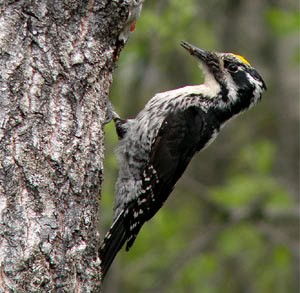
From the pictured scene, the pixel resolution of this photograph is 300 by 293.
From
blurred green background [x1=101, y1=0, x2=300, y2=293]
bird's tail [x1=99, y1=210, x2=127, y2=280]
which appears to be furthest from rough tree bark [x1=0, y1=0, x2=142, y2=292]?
blurred green background [x1=101, y1=0, x2=300, y2=293]

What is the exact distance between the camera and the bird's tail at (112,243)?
4.88m

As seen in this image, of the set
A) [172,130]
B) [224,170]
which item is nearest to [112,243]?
[172,130]

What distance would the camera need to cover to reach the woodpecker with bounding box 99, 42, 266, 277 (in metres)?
5.43

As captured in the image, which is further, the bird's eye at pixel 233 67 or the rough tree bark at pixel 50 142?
the bird's eye at pixel 233 67

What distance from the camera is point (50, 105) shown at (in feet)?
12.3

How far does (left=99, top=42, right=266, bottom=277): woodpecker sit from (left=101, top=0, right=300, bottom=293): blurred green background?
2.24 meters

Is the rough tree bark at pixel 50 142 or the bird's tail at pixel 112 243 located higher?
the rough tree bark at pixel 50 142

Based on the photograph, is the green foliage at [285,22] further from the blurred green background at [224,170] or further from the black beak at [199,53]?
the black beak at [199,53]

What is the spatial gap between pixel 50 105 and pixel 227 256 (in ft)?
22.7

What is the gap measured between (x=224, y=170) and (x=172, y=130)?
5.37 meters

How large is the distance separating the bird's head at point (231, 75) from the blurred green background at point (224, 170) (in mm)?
2160

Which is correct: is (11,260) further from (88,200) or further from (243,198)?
(243,198)

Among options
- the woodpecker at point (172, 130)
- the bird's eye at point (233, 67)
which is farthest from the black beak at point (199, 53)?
the bird's eye at point (233, 67)

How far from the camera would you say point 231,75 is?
5762 millimetres
